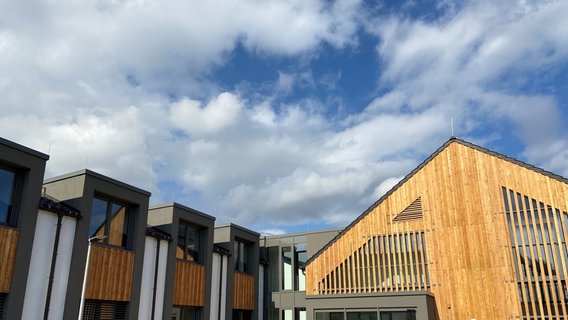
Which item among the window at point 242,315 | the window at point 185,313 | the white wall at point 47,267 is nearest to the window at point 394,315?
the window at point 242,315

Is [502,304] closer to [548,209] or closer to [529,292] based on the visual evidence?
[529,292]

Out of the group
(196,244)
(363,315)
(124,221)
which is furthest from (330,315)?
(124,221)

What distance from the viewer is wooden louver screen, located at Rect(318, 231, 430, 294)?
22641 mm

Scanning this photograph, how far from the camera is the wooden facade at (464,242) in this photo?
20.3m

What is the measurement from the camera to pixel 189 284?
71.2 ft

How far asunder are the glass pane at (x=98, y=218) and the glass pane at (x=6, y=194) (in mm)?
→ 2970

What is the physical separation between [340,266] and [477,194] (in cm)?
748

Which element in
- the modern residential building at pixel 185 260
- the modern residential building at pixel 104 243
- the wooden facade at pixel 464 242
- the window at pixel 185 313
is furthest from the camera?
the window at pixel 185 313

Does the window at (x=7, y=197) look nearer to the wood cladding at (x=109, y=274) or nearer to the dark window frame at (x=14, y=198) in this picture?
the dark window frame at (x=14, y=198)

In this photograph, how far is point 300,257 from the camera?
29.0m

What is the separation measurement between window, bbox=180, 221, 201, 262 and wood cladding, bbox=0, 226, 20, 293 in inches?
322

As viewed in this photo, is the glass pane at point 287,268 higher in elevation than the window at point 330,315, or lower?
higher

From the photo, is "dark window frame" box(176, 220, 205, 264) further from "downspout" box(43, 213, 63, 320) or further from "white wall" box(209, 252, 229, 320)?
"downspout" box(43, 213, 63, 320)

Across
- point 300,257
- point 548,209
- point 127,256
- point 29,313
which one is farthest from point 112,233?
point 548,209
